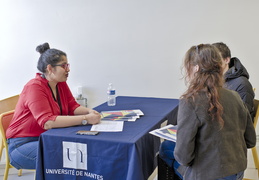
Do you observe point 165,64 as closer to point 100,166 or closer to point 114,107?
point 114,107

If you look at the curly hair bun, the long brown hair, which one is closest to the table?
Answer: the long brown hair

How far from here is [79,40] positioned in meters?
3.36

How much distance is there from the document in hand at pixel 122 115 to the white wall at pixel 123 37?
1198mm

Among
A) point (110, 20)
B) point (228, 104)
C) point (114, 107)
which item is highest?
point (110, 20)

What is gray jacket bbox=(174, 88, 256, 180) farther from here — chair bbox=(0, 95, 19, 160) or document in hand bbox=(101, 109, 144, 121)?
chair bbox=(0, 95, 19, 160)

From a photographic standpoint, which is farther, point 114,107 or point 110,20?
point 110,20

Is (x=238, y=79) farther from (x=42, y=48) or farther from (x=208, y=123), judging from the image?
(x=42, y=48)

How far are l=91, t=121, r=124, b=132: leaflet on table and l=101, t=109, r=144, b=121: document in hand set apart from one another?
0.34 feet

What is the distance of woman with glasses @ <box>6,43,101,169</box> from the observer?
1.90 m

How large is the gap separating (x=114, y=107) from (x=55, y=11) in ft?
5.37

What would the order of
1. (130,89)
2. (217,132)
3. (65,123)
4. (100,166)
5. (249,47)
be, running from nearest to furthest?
(217,132), (100,166), (65,123), (249,47), (130,89)

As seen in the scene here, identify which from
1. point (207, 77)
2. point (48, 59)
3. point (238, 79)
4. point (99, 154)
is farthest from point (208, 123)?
point (48, 59)

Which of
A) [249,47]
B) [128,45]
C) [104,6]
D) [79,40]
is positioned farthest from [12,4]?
[249,47]

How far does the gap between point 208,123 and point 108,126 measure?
2.48 ft
